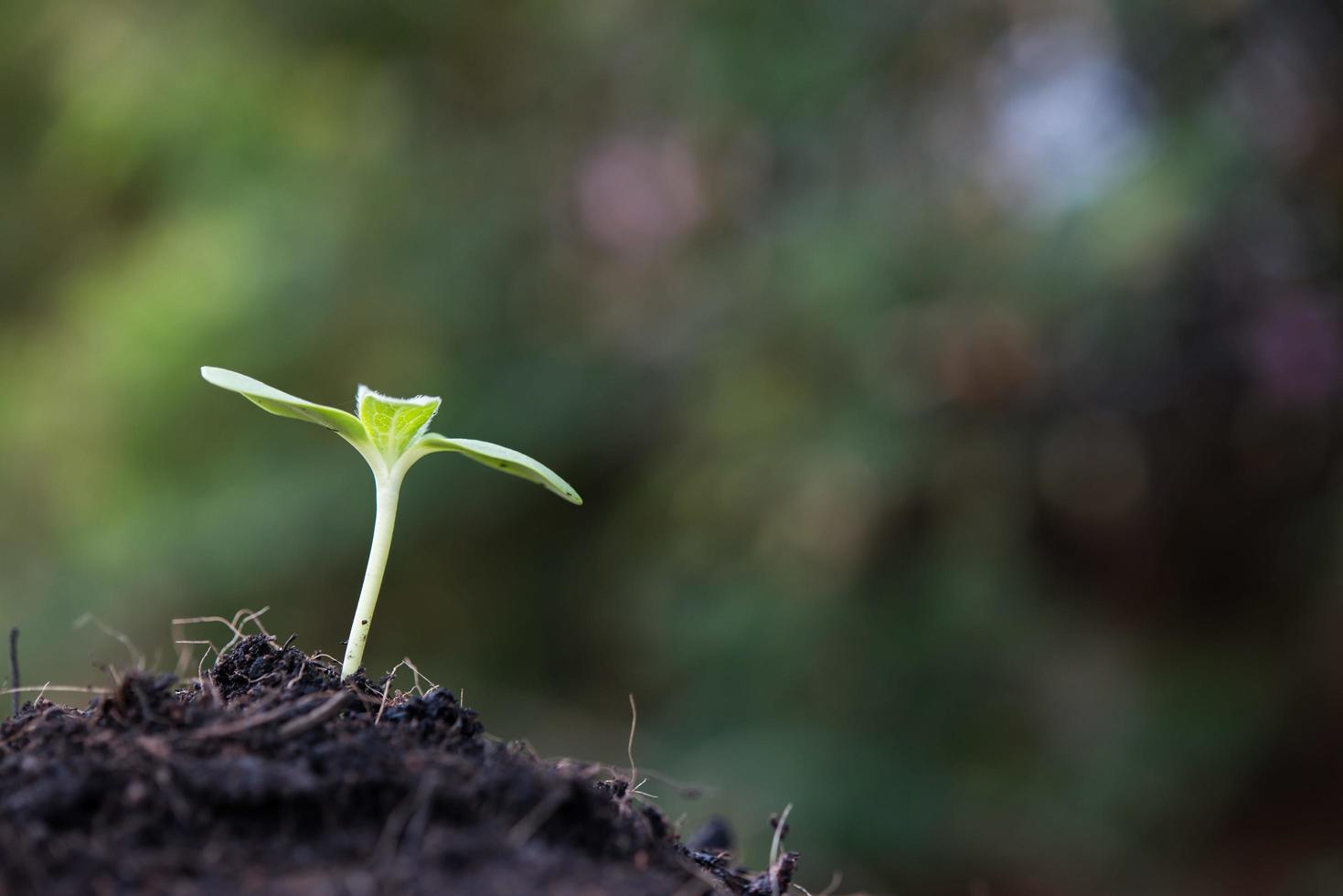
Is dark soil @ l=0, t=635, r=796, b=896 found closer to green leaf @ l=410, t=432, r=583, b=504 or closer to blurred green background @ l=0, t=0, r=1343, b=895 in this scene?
green leaf @ l=410, t=432, r=583, b=504

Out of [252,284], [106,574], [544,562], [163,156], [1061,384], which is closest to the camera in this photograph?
[1061,384]

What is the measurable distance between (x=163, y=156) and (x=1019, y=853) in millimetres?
3232

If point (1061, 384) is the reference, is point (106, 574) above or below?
below

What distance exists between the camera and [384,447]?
0.77 meters

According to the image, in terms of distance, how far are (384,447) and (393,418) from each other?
0.03 m

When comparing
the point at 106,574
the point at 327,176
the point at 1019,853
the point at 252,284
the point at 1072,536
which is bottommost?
the point at 1019,853

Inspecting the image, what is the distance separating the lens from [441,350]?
11.2 ft

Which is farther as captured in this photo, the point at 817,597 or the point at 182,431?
the point at 182,431

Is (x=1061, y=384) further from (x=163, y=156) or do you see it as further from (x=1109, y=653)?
(x=163, y=156)

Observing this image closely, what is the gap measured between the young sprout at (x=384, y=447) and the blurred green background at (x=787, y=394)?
198cm

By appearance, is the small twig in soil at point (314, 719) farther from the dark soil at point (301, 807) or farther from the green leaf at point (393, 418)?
the green leaf at point (393, 418)

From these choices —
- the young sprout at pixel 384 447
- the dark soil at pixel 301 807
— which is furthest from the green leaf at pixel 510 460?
the dark soil at pixel 301 807

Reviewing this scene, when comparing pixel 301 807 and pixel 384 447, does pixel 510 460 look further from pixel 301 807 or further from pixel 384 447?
pixel 301 807

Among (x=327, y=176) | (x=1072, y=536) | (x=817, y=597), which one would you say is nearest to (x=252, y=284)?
(x=327, y=176)
